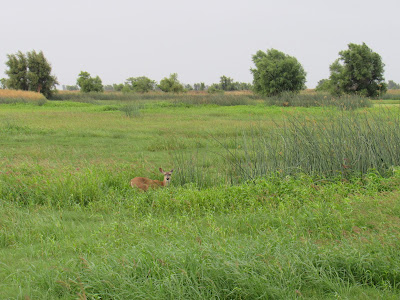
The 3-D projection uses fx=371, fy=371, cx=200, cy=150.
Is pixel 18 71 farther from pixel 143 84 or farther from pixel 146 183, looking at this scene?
pixel 146 183

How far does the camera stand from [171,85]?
4306 centimetres

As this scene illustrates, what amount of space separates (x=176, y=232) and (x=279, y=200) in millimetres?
1911

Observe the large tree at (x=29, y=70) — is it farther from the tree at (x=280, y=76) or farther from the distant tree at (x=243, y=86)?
the distant tree at (x=243, y=86)

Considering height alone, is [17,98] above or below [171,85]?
below

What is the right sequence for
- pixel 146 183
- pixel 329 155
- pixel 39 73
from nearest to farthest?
pixel 146 183 < pixel 329 155 < pixel 39 73

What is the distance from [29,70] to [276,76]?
26.3m

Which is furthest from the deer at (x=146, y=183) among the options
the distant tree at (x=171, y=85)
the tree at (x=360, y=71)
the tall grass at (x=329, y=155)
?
the distant tree at (x=171, y=85)

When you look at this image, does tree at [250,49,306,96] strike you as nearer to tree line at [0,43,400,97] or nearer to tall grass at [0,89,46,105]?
tree line at [0,43,400,97]

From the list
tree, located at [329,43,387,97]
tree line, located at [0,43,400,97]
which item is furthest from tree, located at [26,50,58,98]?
tree, located at [329,43,387,97]

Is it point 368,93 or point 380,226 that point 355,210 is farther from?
point 368,93

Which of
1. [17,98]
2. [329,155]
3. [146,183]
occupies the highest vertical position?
[17,98]

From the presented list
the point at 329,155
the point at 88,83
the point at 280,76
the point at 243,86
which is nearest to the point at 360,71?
the point at 280,76

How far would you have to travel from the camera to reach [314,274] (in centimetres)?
284

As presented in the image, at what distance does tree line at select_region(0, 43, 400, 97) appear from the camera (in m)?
27.4
